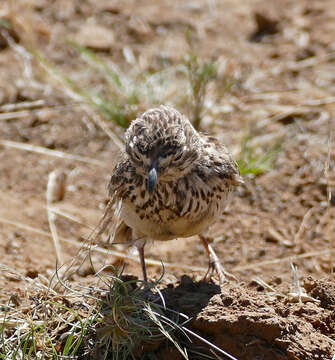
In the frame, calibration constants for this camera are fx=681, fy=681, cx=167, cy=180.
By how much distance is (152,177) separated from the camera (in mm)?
4207

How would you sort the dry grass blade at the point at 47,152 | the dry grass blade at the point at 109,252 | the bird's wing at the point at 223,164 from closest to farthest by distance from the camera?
the bird's wing at the point at 223,164 < the dry grass blade at the point at 109,252 < the dry grass blade at the point at 47,152

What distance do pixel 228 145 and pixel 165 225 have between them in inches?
101

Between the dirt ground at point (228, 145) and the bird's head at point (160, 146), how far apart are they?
0.84m

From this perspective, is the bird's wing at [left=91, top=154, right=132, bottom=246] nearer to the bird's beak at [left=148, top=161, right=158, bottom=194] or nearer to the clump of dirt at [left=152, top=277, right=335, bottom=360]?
the bird's beak at [left=148, top=161, right=158, bottom=194]

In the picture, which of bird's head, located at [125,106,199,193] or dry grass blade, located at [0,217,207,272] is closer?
bird's head, located at [125,106,199,193]

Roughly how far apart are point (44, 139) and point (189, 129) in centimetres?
326

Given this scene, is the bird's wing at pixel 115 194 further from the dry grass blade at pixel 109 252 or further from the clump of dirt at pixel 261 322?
the clump of dirt at pixel 261 322

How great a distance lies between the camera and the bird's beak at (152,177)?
4.18 meters

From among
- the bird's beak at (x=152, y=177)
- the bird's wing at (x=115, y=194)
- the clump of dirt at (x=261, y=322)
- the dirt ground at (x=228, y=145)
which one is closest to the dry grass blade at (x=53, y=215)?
the dirt ground at (x=228, y=145)

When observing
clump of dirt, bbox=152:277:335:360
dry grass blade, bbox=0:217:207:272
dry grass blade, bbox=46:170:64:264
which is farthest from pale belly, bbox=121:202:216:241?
dry grass blade, bbox=46:170:64:264

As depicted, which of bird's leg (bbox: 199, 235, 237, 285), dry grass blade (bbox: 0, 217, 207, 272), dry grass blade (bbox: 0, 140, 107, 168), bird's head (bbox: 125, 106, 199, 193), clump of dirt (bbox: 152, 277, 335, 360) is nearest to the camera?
clump of dirt (bbox: 152, 277, 335, 360)

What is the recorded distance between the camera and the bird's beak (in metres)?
4.18

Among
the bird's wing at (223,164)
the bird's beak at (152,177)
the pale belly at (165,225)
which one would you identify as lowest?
the pale belly at (165,225)

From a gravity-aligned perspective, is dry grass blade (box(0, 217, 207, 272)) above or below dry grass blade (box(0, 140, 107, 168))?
below
